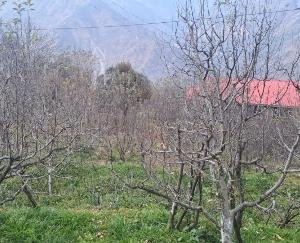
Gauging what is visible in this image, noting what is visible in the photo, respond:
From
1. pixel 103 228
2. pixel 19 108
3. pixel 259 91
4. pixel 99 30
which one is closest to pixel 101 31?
pixel 99 30

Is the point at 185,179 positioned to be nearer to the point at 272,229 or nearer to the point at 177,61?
the point at 272,229

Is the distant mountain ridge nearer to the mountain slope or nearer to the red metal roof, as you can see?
the mountain slope

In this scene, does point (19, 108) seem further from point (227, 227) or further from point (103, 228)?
point (227, 227)

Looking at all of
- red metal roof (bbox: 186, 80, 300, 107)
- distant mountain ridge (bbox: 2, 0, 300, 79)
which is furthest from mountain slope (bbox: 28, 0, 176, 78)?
red metal roof (bbox: 186, 80, 300, 107)

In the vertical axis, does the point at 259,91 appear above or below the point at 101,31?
below

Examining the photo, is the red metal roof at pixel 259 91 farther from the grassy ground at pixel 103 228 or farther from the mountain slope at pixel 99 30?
the mountain slope at pixel 99 30

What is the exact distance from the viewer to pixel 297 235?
7367 millimetres

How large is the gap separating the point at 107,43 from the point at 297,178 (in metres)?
70.3

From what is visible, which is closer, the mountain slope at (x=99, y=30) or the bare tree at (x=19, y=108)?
the bare tree at (x=19, y=108)

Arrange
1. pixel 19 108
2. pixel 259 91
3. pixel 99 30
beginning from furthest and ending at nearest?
pixel 99 30 → pixel 19 108 → pixel 259 91

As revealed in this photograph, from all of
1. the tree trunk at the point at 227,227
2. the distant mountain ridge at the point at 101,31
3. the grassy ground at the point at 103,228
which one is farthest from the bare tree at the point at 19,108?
the distant mountain ridge at the point at 101,31

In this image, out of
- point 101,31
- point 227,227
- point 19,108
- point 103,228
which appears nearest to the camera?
point 227,227

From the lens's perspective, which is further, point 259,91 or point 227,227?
point 259,91

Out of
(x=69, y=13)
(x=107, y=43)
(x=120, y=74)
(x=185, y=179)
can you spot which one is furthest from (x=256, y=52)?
(x=69, y=13)
